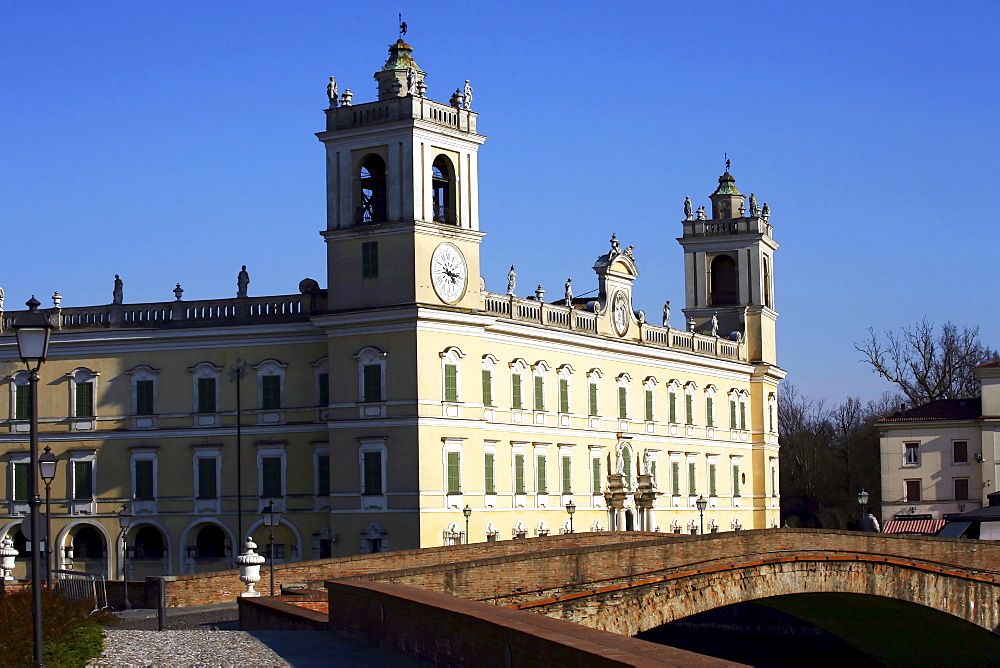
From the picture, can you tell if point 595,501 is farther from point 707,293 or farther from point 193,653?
point 193,653

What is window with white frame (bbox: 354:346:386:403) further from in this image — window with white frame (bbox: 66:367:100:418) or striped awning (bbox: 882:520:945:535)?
striped awning (bbox: 882:520:945:535)

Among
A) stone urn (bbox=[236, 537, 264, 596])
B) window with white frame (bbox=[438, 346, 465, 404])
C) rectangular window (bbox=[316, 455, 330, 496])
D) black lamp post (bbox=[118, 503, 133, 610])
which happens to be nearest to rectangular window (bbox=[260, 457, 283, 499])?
rectangular window (bbox=[316, 455, 330, 496])

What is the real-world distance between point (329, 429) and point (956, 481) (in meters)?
Answer: 35.9

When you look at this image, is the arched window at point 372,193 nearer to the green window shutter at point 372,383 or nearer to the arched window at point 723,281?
the green window shutter at point 372,383

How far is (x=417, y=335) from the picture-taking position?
48.4m

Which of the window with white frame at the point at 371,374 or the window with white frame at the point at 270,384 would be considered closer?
the window with white frame at the point at 371,374

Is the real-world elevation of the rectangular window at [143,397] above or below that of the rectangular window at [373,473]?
above

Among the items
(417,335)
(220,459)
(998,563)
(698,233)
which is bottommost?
(998,563)

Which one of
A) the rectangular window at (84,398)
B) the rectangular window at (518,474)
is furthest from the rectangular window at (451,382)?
the rectangular window at (84,398)

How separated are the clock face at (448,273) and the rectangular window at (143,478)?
11.5 m

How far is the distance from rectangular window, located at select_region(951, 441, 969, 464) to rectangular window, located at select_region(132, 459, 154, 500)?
38840mm

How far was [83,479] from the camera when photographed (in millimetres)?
53375

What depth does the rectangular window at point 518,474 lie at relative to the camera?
53.4 meters

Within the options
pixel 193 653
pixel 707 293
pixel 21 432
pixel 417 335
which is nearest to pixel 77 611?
pixel 193 653
